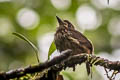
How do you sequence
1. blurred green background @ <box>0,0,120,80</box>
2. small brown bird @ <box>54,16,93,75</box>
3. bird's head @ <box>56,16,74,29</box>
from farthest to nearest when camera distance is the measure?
blurred green background @ <box>0,0,120,80</box> → bird's head @ <box>56,16,74,29</box> → small brown bird @ <box>54,16,93,75</box>

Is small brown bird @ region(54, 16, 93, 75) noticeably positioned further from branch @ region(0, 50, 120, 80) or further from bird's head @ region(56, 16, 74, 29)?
branch @ region(0, 50, 120, 80)

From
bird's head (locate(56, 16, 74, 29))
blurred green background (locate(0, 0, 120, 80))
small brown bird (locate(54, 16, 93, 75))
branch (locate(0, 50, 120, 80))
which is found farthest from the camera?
blurred green background (locate(0, 0, 120, 80))

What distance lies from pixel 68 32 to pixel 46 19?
469cm

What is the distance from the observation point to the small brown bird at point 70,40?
248 cm

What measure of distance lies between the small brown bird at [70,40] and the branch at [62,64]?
1.32 ft

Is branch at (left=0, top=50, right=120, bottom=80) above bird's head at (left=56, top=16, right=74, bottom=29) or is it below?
below

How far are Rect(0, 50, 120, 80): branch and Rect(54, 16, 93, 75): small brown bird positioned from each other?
1.32 feet

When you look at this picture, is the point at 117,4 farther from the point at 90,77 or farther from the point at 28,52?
the point at 90,77

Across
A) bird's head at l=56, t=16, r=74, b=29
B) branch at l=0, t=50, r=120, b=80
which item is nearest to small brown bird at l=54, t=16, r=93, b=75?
bird's head at l=56, t=16, r=74, b=29

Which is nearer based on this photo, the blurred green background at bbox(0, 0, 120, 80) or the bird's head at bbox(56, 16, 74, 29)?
the bird's head at bbox(56, 16, 74, 29)

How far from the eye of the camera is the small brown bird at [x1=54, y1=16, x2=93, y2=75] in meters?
2.48

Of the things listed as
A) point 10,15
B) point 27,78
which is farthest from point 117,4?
point 27,78

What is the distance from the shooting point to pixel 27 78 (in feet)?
6.07

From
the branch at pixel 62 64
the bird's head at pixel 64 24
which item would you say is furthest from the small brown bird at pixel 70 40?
the branch at pixel 62 64
